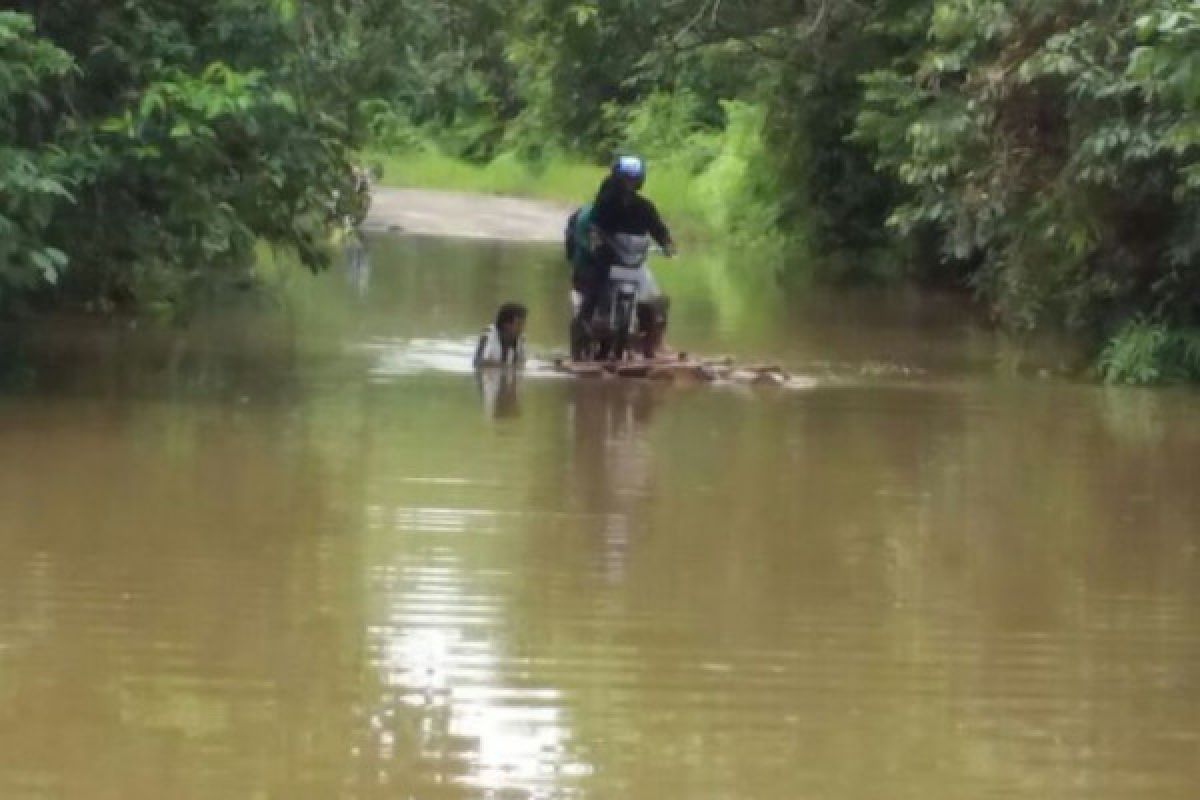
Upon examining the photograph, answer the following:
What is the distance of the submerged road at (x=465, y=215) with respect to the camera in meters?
43.9

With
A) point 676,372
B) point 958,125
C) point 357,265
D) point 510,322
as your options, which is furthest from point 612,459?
point 357,265

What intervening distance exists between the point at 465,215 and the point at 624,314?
104ft

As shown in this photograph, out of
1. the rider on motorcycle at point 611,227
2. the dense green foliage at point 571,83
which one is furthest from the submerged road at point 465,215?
the rider on motorcycle at point 611,227

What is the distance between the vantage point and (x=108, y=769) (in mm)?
6262

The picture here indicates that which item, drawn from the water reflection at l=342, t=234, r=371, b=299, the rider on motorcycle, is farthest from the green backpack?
the water reflection at l=342, t=234, r=371, b=299

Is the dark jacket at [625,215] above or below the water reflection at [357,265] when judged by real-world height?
above

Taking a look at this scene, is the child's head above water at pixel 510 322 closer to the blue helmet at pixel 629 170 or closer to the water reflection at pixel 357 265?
the blue helmet at pixel 629 170

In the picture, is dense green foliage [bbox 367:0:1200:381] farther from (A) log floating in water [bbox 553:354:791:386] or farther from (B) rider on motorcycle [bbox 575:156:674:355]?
(A) log floating in water [bbox 553:354:791:386]

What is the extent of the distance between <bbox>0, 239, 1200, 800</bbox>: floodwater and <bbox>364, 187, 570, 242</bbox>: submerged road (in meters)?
27.5

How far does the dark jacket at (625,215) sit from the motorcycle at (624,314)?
3.1 inches

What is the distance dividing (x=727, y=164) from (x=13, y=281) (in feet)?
94.5

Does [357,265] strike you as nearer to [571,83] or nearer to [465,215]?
[571,83]

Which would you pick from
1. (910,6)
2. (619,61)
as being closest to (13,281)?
(910,6)

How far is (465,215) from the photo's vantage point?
1909 inches
